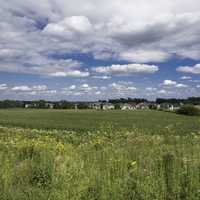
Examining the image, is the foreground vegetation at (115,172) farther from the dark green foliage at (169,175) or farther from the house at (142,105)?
the house at (142,105)

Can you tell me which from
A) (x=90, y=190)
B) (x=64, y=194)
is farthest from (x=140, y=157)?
(x=64, y=194)

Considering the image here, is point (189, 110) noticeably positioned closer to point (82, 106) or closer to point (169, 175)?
point (82, 106)

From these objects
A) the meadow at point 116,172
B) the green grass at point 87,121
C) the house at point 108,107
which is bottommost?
the green grass at point 87,121

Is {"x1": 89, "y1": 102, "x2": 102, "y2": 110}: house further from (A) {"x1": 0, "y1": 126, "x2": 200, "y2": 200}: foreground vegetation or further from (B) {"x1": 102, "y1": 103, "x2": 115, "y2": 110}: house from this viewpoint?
(A) {"x1": 0, "y1": 126, "x2": 200, "y2": 200}: foreground vegetation

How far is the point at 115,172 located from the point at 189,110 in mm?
79590

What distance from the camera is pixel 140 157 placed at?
6.90 m

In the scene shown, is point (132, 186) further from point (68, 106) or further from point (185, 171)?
point (68, 106)

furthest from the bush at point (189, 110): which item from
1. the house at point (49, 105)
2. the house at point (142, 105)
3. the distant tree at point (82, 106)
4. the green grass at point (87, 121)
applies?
the house at point (49, 105)

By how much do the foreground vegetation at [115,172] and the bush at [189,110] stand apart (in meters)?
74.8

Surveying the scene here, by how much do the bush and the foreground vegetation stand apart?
74.8 metres

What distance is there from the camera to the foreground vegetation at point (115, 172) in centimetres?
502

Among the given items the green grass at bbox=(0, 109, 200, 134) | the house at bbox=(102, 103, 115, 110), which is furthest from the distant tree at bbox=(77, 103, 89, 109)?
the green grass at bbox=(0, 109, 200, 134)

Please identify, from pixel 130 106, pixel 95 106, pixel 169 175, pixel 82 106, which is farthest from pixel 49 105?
pixel 169 175

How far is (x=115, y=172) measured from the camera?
A: 5.89m
